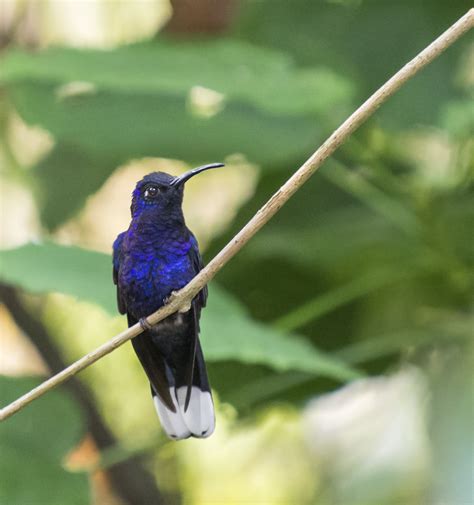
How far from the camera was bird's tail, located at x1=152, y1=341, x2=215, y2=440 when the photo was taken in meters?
1.31

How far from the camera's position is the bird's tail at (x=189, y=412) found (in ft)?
4.28

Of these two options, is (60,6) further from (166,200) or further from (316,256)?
(166,200)

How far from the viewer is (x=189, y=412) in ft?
4.42

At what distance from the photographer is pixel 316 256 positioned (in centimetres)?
217

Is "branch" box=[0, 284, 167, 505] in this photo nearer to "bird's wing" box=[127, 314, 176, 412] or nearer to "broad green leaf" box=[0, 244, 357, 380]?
"broad green leaf" box=[0, 244, 357, 380]

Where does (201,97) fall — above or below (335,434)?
above

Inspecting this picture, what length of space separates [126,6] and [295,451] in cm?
131

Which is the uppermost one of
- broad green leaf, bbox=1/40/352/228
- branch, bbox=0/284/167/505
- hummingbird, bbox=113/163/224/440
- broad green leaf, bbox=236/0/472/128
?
broad green leaf, bbox=236/0/472/128

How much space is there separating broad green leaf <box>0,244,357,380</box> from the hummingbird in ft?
0.42

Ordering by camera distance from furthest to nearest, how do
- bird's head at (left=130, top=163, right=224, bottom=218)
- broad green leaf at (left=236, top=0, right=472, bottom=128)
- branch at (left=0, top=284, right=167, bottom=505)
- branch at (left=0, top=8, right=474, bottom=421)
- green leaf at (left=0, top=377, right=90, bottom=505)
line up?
1. broad green leaf at (left=236, top=0, right=472, bottom=128)
2. branch at (left=0, top=284, right=167, bottom=505)
3. green leaf at (left=0, top=377, right=90, bottom=505)
4. bird's head at (left=130, top=163, right=224, bottom=218)
5. branch at (left=0, top=8, right=474, bottom=421)

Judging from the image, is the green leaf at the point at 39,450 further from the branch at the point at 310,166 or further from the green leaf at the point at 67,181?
the branch at the point at 310,166

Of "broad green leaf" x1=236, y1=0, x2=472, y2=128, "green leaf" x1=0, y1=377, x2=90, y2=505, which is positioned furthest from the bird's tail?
"broad green leaf" x1=236, y1=0, x2=472, y2=128

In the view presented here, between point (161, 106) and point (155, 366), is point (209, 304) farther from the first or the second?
point (161, 106)

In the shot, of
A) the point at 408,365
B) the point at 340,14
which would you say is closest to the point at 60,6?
the point at 340,14
